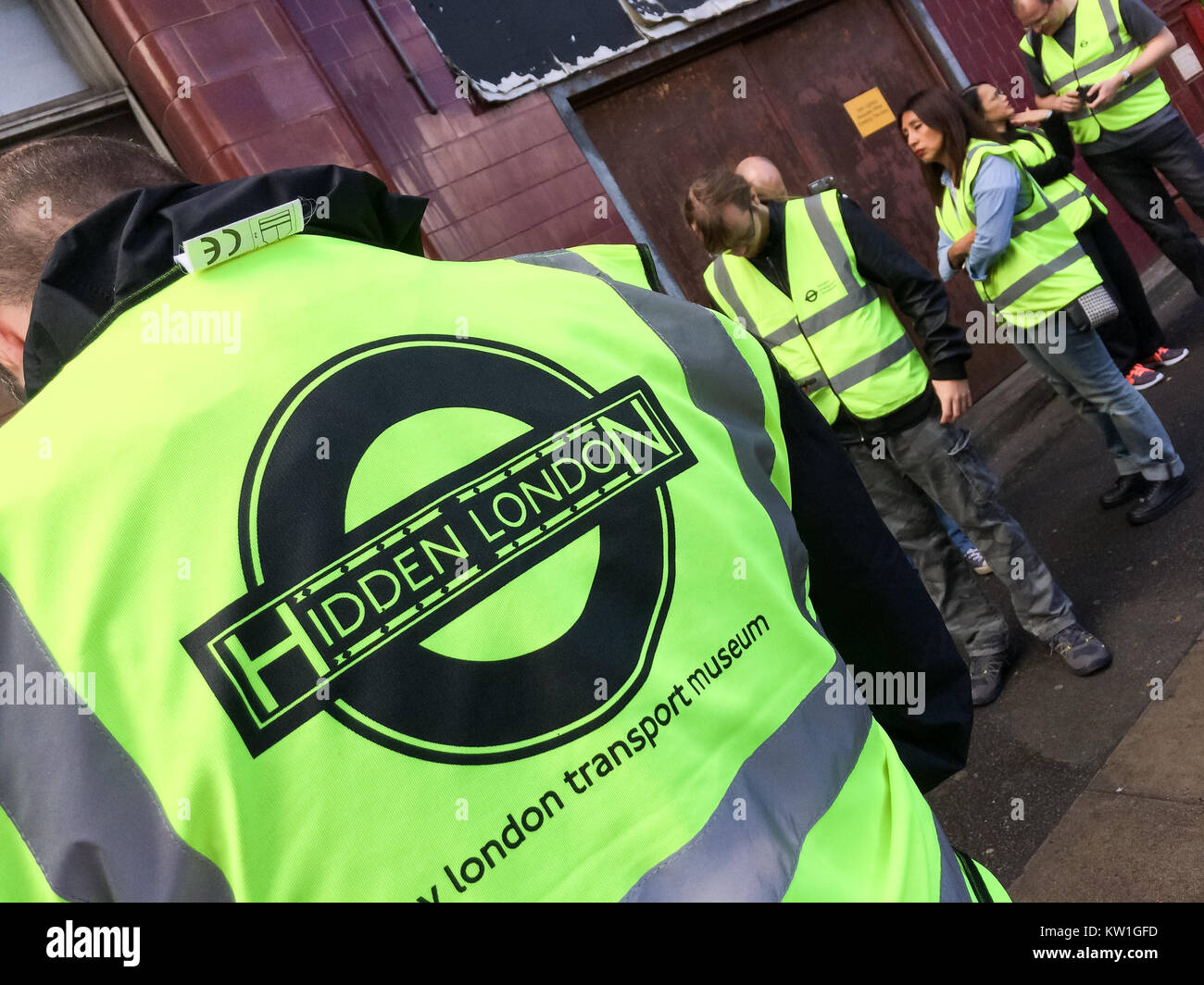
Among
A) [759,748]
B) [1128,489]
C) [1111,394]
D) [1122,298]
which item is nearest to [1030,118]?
[1122,298]

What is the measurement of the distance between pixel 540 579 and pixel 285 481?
0.26 meters

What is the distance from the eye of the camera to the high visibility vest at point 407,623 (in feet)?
2.92

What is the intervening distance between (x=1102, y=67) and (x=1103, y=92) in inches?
6.6

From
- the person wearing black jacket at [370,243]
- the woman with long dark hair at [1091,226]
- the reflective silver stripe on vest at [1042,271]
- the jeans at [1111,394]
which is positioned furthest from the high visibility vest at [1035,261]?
the person wearing black jacket at [370,243]

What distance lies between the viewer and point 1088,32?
5.89m

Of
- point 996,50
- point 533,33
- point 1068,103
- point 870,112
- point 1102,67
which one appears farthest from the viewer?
point 996,50

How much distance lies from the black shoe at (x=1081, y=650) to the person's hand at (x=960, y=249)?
5.28 ft

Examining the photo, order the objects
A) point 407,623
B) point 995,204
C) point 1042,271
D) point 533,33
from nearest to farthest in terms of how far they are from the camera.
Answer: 1. point 407,623
2. point 995,204
3. point 1042,271
4. point 533,33

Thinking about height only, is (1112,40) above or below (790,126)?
below

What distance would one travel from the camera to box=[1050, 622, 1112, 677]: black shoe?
3.93 metres

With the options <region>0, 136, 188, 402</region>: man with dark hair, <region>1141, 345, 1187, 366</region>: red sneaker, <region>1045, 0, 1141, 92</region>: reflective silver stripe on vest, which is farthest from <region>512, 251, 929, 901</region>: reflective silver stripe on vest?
<region>1045, 0, 1141, 92</region>: reflective silver stripe on vest

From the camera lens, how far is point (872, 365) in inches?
157

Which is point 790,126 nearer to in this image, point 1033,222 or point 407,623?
point 1033,222

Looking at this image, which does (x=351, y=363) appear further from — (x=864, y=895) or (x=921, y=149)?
(x=921, y=149)
